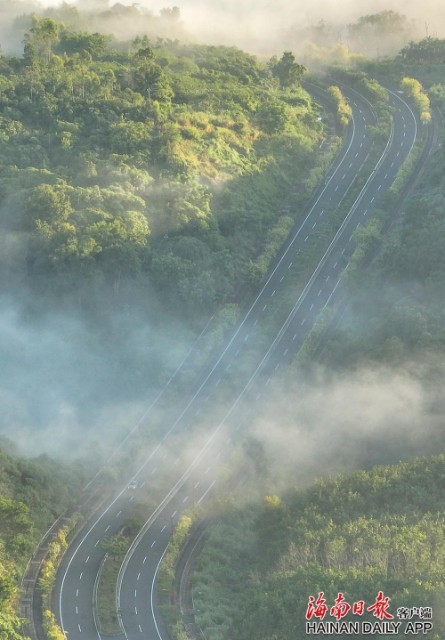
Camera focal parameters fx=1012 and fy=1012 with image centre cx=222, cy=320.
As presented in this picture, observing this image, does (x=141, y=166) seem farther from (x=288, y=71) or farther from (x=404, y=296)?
(x=288, y=71)

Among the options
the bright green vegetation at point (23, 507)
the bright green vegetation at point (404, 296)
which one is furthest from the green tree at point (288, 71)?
the bright green vegetation at point (23, 507)

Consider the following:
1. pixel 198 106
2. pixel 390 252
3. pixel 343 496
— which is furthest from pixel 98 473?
pixel 198 106

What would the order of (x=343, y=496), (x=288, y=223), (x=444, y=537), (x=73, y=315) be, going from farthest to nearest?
(x=288, y=223)
(x=73, y=315)
(x=343, y=496)
(x=444, y=537)

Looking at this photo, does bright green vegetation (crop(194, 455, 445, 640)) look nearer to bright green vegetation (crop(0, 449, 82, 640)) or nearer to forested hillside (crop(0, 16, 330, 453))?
bright green vegetation (crop(0, 449, 82, 640))

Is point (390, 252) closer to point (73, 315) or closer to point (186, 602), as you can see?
point (73, 315)

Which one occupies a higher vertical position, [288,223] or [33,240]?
[288,223]

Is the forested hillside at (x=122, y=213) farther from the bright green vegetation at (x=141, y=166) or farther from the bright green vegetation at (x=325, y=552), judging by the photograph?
the bright green vegetation at (x=325, y=552)

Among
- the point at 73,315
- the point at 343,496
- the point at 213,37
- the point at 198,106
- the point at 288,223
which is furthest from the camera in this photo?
the point at 213,37

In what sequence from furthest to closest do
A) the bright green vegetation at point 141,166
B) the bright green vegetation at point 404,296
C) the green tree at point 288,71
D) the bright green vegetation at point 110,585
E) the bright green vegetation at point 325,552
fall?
the green tree at point 288,71
the bright green vegetation at point 141,166
the bright green vegetation at point 404,296
the bright green vegetation at point 110,585
the bright green vegetation at point 325,552
